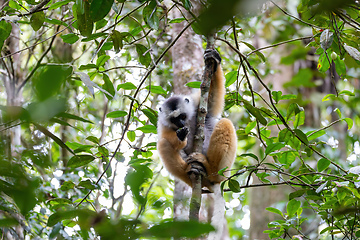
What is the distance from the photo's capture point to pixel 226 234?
7.73m

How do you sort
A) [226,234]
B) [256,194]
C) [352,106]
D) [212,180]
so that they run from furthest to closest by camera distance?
1. [256,194]
2. [226,234]
3. [212,180]
4. [352,106]

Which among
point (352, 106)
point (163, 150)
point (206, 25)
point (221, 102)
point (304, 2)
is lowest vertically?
point (206, 25)

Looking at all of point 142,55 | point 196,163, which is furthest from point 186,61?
point 196,163

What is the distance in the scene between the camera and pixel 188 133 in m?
4.30

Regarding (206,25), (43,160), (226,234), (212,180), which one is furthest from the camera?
(226,234)

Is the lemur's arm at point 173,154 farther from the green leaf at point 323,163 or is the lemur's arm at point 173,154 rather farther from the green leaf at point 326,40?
the green leaf at point 326,40

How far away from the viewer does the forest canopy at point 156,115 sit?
0.81 meters

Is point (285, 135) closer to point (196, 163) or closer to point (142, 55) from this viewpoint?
point (196, 163)

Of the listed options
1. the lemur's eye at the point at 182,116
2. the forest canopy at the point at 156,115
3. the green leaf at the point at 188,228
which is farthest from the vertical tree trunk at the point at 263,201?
the green leaf at the point at 188,228

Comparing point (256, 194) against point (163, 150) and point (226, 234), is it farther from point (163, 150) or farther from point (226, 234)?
point (163, 150)

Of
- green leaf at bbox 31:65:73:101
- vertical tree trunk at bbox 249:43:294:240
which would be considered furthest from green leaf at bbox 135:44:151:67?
vertical tree trunk at bbox 249:43:294:240

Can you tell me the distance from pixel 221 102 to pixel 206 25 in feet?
13.1

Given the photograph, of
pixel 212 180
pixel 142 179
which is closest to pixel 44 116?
pixel 142 179

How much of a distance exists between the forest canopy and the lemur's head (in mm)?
274
